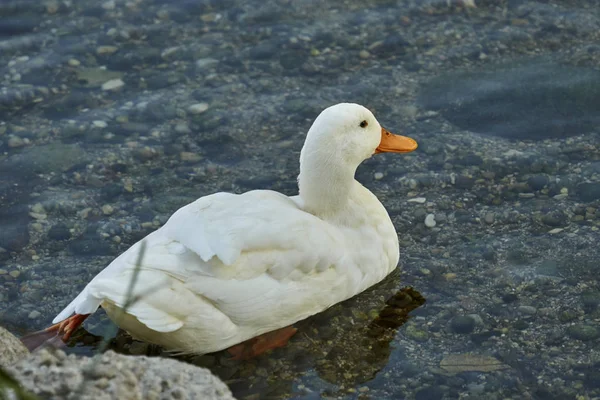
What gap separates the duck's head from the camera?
6.17 metres

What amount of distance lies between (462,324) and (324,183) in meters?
1.34

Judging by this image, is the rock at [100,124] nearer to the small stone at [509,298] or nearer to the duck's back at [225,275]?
the duck's back at [225,275]

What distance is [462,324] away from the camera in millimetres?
6258

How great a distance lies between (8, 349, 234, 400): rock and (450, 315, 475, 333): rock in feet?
7.32

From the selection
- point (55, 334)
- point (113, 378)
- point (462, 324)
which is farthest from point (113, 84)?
point (113, 378)

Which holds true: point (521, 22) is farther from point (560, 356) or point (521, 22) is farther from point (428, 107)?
point (560, 356)

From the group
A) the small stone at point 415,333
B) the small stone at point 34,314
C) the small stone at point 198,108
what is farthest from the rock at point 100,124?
the small stone at point 415,333

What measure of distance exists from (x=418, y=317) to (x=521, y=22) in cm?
436

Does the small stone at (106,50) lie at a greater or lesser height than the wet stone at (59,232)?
greater

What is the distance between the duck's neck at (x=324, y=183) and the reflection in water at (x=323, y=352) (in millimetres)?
716

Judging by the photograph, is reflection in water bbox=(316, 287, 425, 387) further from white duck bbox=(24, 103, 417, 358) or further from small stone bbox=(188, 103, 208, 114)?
small stone bbox=(188, 103, 208, 114)

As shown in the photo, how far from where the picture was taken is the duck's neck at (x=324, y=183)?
624 cm

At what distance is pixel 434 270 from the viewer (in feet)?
22.4

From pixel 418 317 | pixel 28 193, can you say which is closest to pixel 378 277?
pixel 418 317
